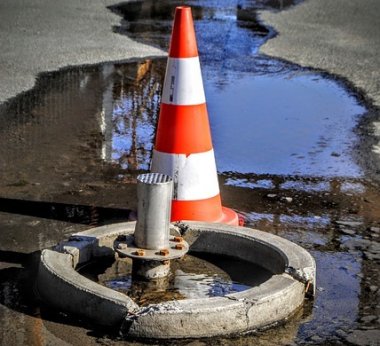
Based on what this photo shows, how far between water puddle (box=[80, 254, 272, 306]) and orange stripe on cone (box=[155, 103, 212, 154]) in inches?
24.9

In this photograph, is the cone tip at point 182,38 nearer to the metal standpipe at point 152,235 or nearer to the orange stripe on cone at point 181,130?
the orange stripe on cone at point 181,130

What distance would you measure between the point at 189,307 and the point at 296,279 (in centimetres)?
59

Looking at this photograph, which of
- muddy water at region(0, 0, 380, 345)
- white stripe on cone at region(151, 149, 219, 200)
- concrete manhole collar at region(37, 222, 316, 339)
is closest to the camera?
concrete manhole collar at region(37, 222, 316, 339)

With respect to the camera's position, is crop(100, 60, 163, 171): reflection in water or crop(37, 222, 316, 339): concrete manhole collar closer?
crop(37, 222, 316, 339): concrete manhole collar

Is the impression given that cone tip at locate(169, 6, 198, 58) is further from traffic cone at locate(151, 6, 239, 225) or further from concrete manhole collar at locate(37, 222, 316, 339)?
concrete manhole collar at locate(37, 222, 316, 339)

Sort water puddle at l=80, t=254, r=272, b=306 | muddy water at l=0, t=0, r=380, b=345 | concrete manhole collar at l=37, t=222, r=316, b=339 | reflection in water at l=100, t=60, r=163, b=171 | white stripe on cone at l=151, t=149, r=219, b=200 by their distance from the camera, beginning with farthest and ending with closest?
reflection in water at l=100, t=60, r=163, b=171, white stripe on cone at l=151, t=149, r=219, b=200, water puddle at l=80, t=254, r=272, b=306, muddy water at l=0, t=0, r=380, b=345, concrete manhole collar at l=37, t=222, r=316, b=339

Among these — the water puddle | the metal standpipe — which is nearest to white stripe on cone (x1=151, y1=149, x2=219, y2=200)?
the water puddle

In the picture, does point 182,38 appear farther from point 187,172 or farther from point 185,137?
point 187,172

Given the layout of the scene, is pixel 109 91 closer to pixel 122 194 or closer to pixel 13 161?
pixel 13 161

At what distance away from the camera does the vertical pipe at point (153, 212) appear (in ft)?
13.4

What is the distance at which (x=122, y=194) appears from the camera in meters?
5.59

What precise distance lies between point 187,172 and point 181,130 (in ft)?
0.75

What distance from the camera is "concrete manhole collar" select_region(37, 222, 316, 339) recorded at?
3.62 metres

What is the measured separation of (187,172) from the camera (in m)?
4.87
